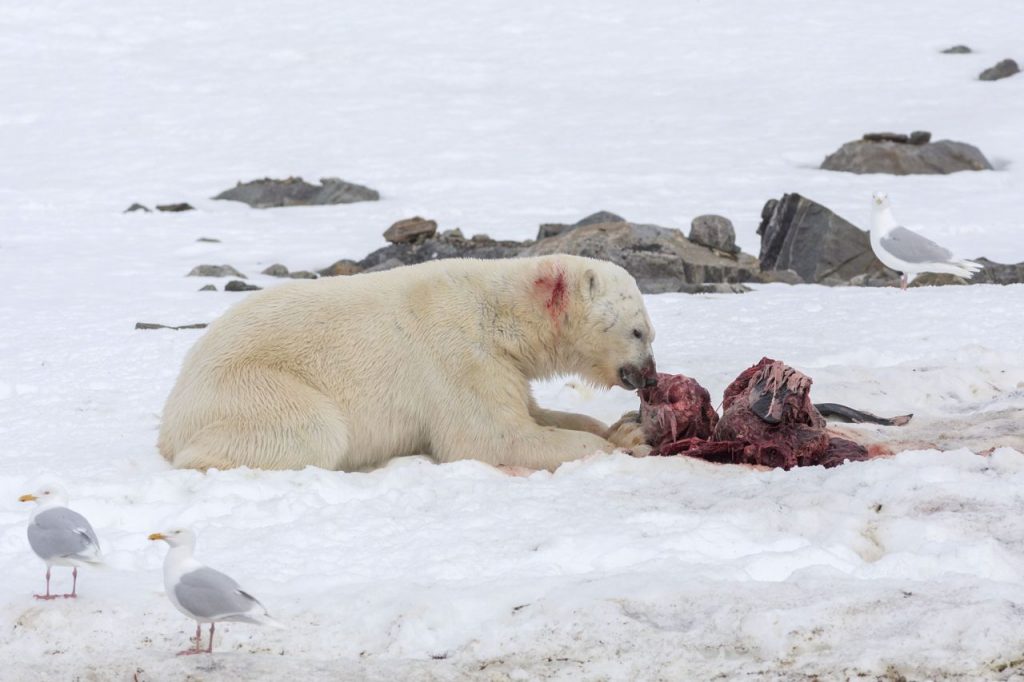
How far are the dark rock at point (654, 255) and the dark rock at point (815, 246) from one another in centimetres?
92

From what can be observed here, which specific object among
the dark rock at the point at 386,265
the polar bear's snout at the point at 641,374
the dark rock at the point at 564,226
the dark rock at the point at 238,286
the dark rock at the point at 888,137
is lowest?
the dark rock at the point at 238,286

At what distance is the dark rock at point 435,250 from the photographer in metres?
15.7

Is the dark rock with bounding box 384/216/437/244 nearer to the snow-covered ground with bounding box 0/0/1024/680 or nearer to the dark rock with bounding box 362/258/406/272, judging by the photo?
the snow-covered ground with bounding box 0/0/1024/680

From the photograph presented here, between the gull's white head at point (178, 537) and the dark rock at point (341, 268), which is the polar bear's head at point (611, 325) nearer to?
the gull's white head at point (178, 537)

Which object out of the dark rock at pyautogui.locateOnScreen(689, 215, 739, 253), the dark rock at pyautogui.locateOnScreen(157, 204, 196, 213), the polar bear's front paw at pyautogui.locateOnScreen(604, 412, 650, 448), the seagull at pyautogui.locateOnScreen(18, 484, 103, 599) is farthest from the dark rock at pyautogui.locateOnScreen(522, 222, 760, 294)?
the seagull at pyautogui.locateOnScreen(18, 484, 103, 599)

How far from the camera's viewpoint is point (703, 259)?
14.5m

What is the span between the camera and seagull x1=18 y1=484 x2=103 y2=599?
398 centimetres

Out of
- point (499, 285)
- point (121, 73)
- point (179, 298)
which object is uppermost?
point (121, 73)

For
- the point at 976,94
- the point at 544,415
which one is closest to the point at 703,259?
the point at 544,415

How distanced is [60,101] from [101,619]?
2664 cm

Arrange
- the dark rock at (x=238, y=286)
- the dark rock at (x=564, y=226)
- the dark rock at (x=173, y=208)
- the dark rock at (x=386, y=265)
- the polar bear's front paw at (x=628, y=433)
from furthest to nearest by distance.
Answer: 1. the dark rock at (x=173, y=208)
2. the dark rock at (x=564, y=226)
3. the dark rock at (x=386, y=265)
4. the dark rock at (x=238, y=286)
5. the polar bear's front paw at (x=628, y=433)

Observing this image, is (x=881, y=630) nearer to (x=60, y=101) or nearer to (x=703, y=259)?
(x=703, y=259)

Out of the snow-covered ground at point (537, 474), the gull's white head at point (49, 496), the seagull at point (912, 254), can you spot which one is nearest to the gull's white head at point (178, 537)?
the snow-covered ground at point (537, 474)

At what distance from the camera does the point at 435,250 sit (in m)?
16.0
